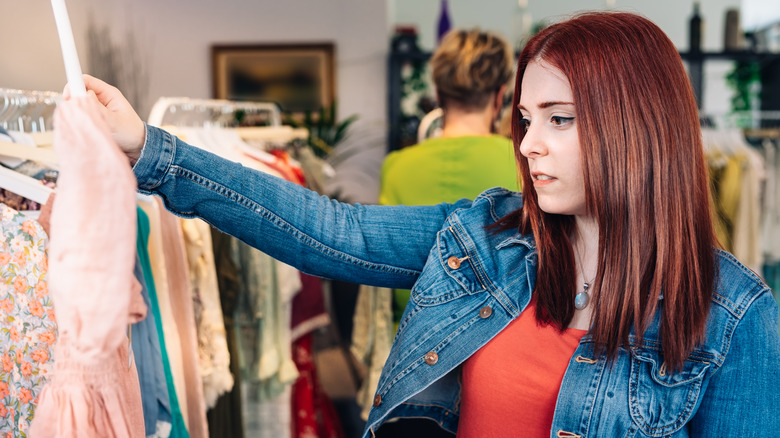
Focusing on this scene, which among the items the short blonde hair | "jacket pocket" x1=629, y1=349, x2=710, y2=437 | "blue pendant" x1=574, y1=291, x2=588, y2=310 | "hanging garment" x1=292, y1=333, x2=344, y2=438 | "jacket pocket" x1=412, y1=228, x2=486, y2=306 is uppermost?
the short blonde hair

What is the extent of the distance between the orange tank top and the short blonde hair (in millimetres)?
1167

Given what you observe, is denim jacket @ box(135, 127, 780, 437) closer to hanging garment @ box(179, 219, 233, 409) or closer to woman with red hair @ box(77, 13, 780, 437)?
woman with red hair @ box(77, 13, 780, 437)

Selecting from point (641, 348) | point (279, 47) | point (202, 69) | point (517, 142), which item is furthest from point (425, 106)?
point (641, 348)

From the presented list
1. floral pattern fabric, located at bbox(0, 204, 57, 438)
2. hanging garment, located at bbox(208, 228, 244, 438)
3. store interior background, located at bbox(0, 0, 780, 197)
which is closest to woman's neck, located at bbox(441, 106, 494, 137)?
hanging garment, located at bbox(208, 228, 244, 438)

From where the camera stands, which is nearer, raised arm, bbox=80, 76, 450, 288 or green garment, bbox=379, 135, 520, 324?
raised arm, bbox=80, 76, 450, 288

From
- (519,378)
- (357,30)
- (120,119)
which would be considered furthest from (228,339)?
(357,30)

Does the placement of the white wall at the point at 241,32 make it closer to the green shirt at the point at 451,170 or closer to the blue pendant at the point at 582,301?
the green shirt at the point at 451,170

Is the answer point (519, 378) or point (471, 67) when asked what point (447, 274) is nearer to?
point (519, 378)

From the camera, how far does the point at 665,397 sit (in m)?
1.05

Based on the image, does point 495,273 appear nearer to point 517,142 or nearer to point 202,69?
point 517,142

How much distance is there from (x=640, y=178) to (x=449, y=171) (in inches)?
46.4

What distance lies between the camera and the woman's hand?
85 cm

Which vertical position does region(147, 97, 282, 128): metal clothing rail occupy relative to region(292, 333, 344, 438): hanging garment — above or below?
above

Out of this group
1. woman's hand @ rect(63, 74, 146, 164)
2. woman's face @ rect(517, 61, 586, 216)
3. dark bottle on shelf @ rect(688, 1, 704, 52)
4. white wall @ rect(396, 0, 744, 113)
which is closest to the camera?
woman's hand @ rect(63, 74, 146, 164)
